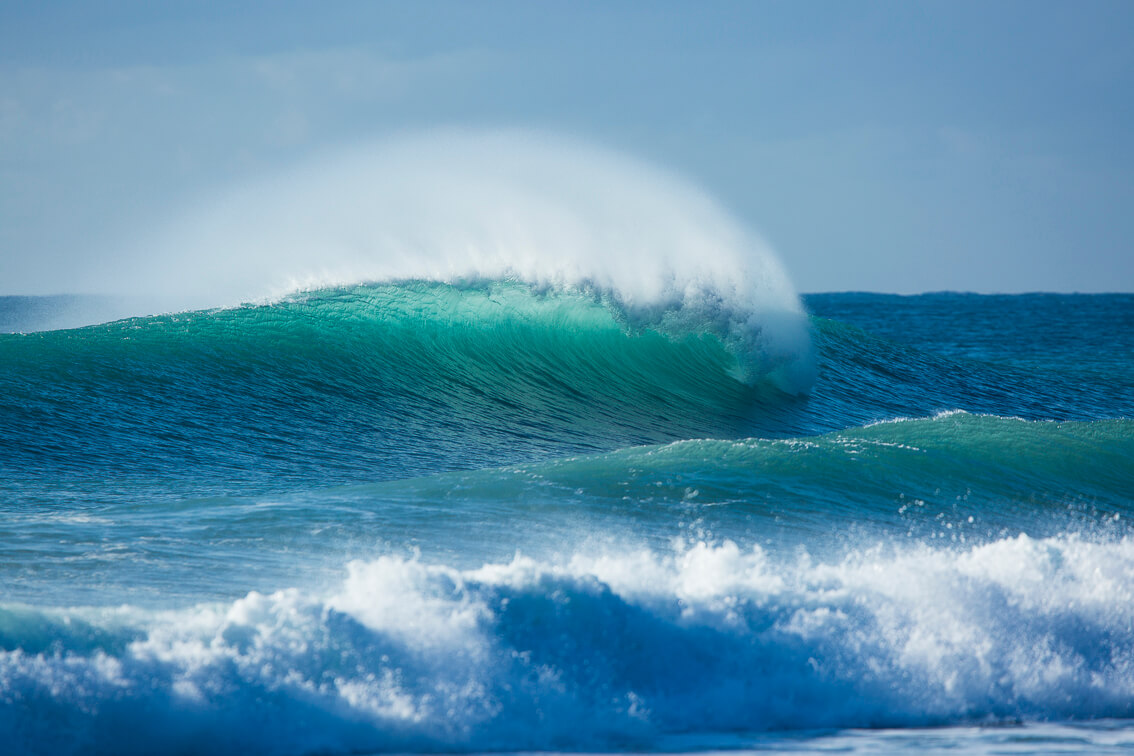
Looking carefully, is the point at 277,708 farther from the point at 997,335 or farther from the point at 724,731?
the point at 997,335

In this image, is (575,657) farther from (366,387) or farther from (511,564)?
(366,387)

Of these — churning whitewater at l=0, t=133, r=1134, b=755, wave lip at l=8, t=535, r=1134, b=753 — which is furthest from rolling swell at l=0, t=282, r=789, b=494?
wave lip at l=8, t=535, r=1134, b=753

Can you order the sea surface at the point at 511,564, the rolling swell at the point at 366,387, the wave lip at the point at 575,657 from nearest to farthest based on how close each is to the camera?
the wave lip at the point at 575,657 < the sea surface at the point at 511,564 < the rolling swell at the point at 366,387

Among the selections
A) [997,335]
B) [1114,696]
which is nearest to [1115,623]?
[1114,696]

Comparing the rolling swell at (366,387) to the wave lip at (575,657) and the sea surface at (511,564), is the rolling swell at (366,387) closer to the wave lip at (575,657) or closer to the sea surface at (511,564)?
the sea surface at (511,564)

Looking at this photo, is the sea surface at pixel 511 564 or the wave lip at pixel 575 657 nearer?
Answer: the wave lip at pixel 575 657

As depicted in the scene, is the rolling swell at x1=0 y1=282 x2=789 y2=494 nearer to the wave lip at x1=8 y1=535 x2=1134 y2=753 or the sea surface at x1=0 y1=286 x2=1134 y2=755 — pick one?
the sea surface at x1=0 y1=286 x2=1134 y2=755

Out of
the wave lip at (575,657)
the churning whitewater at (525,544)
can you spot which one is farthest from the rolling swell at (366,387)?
the wave lip at (575,657)
